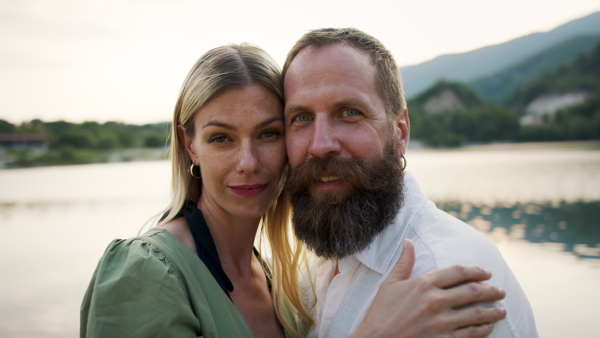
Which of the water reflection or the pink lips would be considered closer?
the pink lips

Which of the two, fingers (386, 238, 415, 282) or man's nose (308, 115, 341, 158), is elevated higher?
man's nose (308, 115, 341, 158)

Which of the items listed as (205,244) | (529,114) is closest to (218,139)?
(205,244)

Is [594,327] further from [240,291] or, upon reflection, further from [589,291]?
[240,291]

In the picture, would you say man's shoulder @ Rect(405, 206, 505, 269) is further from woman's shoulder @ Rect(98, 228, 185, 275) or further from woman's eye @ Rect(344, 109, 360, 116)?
woman's shoulder @ Rect(98, 228, 185, 275)

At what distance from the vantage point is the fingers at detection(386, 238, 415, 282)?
187cm

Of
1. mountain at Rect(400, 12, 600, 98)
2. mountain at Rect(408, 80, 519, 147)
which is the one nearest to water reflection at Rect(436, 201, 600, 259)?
mountain at Rect(408, 80, 519, 147)

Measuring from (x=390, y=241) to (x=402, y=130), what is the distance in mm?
662

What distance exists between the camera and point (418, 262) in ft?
6.43

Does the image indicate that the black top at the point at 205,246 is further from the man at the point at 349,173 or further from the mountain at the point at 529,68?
the mountain at the point at 529,68

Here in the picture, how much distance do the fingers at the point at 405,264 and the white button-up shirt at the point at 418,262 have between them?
7cm

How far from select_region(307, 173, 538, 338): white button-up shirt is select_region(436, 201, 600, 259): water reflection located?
9.97 meters

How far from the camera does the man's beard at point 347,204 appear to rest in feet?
7.27

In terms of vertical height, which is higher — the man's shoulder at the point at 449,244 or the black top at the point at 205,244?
the man's shoulder at the point at 449,244

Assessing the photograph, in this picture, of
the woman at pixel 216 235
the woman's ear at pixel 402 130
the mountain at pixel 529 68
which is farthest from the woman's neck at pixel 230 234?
the mountain at pixel 529 68
